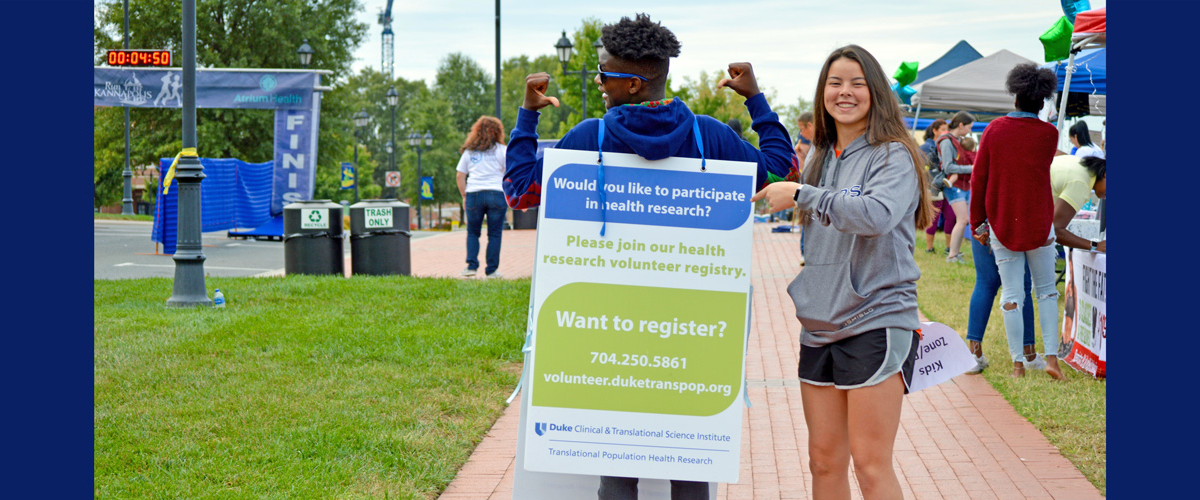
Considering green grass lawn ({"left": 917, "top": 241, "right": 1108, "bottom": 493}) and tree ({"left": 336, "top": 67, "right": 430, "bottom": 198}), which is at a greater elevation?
tree ({"left": 336, "top": 67, "right": 430, "bottom": 198})

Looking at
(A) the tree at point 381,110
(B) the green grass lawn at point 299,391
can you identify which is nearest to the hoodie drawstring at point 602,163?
(B) the green grass lawn at point 299,391

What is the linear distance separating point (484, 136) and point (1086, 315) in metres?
6.67

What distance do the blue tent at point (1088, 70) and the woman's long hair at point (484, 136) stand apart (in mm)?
5569

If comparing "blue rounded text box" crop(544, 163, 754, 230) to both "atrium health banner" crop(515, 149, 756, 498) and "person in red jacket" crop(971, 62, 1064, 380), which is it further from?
"person in red jacket" crop(971, 62, 1064, 380)

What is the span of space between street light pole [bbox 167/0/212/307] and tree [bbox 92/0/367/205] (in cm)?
2991

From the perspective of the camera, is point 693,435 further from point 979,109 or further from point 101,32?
point 101,32

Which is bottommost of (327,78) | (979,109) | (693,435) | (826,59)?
(693,435)

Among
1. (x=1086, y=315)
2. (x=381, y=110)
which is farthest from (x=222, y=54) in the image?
(x=381, y=110)

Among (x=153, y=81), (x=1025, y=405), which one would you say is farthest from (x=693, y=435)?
(x=153, y=81)

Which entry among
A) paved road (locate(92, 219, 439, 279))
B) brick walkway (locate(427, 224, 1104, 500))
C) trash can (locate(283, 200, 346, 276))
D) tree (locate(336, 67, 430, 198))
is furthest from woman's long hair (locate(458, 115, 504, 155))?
tree (locate(336, 67, 430, 198))

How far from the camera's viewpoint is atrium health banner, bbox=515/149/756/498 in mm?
2896

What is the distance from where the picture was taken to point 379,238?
11852mm

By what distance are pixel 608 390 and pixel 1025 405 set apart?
11.9 ft

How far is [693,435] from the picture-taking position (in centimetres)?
290
